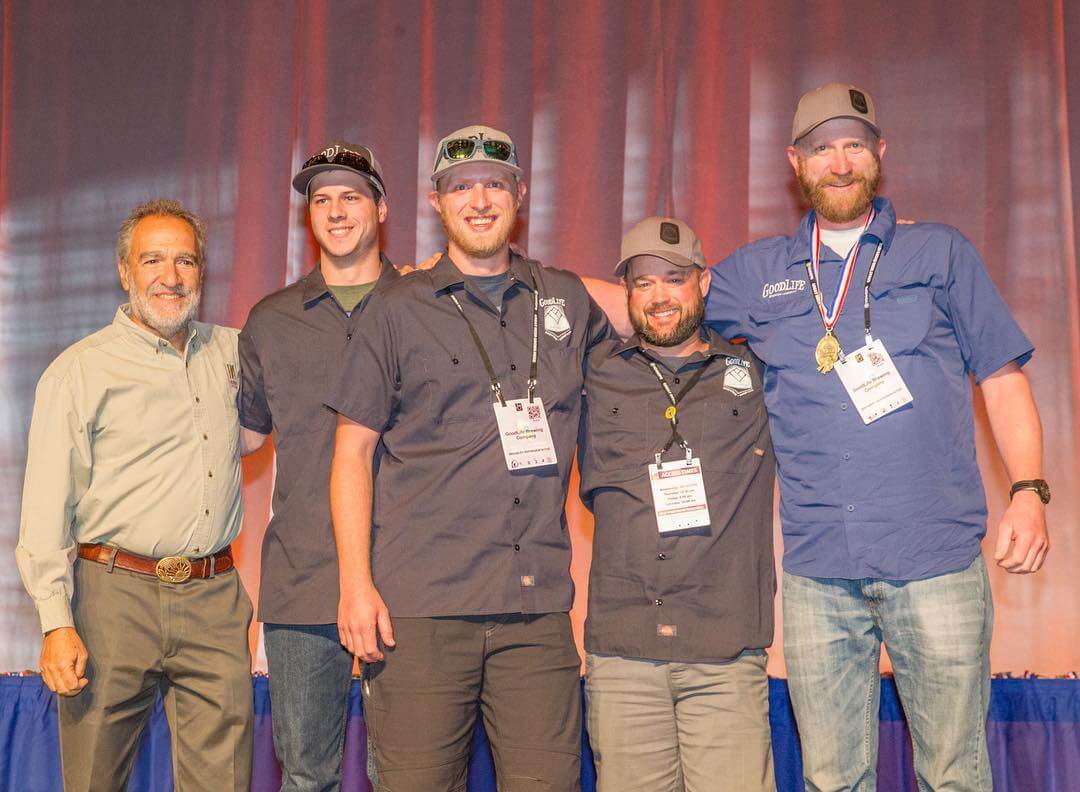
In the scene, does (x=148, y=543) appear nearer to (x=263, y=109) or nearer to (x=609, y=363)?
(x=609, y=363)

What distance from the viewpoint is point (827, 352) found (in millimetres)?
2678

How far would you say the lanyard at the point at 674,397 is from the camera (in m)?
2.71

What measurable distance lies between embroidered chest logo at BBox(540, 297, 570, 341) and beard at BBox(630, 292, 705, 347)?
0.21 meters

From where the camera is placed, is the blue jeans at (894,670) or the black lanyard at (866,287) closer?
the blue jeans at (894,670)

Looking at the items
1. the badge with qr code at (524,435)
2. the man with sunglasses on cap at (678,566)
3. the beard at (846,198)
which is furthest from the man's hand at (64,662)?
the beard at (846,198)

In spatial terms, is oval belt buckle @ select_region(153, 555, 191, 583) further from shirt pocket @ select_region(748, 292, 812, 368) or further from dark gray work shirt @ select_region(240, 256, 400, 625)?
shirt pocket @ select_region(748, 292, 812, 368)

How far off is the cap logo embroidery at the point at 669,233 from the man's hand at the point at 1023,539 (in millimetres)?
1091

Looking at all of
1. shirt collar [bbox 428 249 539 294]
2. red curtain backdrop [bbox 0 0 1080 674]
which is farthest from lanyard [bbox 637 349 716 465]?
red curtain backdrop [bbox 0 0 1080 674]

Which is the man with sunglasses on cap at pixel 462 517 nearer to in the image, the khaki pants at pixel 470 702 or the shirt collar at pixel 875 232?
the khaki pants at pixel 470 702

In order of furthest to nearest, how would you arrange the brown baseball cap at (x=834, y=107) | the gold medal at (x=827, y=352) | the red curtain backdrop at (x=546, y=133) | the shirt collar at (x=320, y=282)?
the red curtain backdrop at (x=546, y=133)
the shirt collar at (x=320, y=282)
the brown baseball cap at (x=834, y=107)
the gold medal at (x=827, y=352)

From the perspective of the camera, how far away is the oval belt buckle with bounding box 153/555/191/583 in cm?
279

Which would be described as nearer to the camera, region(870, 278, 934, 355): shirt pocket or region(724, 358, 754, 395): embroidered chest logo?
region(870, 278, 934, 355): shirt pocket

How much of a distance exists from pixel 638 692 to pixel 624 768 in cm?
19

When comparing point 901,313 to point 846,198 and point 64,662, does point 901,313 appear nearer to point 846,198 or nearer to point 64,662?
point 846,198
